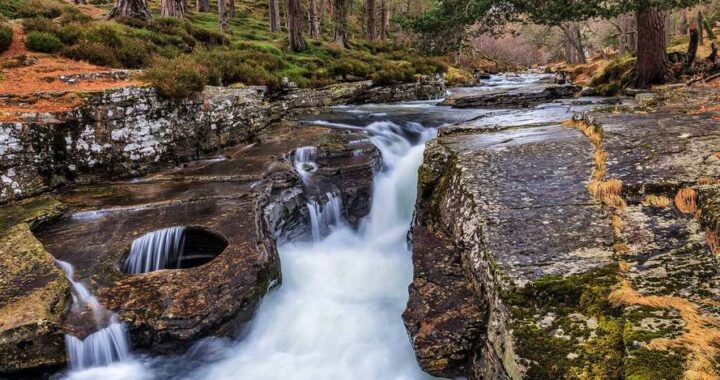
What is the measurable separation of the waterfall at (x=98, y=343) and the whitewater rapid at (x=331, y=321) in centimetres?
11

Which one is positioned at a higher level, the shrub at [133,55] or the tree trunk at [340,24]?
the tree trunk at [340,24]

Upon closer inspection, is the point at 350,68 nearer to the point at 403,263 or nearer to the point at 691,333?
the point at 403,263

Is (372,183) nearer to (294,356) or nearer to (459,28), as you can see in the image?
(294,356)

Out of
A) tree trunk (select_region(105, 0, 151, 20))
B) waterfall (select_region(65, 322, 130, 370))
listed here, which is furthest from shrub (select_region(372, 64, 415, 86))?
waterfall (select_region(65, 322, 130, 370))

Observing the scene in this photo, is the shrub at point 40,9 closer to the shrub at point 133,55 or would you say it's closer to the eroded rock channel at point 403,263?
the shrub at point 133,55

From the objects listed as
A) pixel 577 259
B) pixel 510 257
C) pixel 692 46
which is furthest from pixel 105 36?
pixel 692 46

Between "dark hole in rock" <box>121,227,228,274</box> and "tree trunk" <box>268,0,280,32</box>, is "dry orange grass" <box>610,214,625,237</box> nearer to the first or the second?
"dark hole in rock" <box>121,227,228,274</box>

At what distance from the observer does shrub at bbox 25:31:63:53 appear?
1105 cm

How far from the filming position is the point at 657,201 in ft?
13.4

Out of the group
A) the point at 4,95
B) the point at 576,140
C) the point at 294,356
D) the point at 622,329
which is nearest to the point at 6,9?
the point at 4,95

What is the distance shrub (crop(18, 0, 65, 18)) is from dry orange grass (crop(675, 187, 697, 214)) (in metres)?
18.8

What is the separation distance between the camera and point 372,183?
9.16 metres

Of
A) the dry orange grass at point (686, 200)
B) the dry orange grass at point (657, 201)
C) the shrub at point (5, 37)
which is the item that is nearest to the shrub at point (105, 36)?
the shrub at point (5, 37)

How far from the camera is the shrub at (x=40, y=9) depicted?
1494cm
